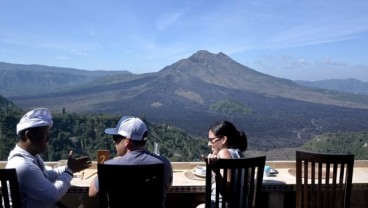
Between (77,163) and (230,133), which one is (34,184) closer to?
(77,163)

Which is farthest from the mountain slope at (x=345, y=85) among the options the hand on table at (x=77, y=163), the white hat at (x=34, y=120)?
the white hat at (x=34, y=120)

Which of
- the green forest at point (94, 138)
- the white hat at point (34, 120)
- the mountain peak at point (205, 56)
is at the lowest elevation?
the green forest at point (94, 138)

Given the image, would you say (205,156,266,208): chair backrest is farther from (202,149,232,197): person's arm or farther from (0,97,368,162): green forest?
(0,97,368,162): green forest

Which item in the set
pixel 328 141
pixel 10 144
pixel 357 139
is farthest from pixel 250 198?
pixel 328 141

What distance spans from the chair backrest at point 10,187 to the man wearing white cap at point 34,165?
3.6 inches

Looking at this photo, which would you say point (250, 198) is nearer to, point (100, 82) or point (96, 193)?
point (96, 193)

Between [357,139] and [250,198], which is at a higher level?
[250,198]

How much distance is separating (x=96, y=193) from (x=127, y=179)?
0.30 metres

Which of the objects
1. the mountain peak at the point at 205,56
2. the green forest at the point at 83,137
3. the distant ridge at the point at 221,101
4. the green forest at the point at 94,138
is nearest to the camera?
the green forest at the point at 83,137

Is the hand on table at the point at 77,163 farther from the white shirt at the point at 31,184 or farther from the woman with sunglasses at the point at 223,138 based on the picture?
the woman with sunglasses at the point at 223,138

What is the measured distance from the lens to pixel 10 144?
37.4ft

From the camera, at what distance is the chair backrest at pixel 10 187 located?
1.78 meters

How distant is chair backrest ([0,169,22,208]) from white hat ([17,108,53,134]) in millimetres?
337

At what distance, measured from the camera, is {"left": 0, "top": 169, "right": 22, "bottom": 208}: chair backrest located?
1.78m
